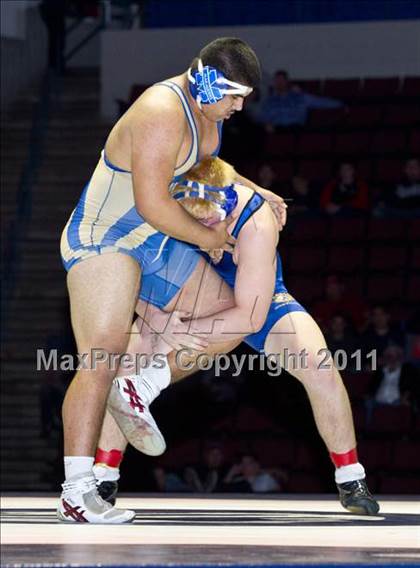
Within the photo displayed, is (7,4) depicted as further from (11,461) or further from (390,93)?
(11,461)

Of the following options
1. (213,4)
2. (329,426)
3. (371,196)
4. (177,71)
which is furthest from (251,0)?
(329,426)

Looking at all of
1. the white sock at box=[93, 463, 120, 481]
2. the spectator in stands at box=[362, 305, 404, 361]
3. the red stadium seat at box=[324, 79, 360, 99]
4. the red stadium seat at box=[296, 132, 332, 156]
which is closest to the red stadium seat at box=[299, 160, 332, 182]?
the red stadium seat at box=[296, 132, 332, 156]

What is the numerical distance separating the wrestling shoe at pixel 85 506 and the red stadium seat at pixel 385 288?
5.76m

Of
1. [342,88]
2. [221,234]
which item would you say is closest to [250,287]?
[221,234]

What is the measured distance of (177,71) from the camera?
11.2m

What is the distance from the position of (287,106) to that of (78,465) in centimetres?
740

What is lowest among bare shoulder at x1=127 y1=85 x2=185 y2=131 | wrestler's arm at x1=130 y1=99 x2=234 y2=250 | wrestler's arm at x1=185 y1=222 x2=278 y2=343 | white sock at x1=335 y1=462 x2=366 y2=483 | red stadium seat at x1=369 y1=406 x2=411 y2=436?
red stadium seat at x1=369 y1=406 x2=411 y2=436

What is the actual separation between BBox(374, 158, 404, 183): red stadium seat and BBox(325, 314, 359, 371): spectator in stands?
6.33 feet

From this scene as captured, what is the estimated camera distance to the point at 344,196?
9391 mm

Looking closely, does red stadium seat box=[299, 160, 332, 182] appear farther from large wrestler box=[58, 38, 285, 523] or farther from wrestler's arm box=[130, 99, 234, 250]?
wrestler's arm box=[130, 99, 234, 250]

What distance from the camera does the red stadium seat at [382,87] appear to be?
10.5 meters

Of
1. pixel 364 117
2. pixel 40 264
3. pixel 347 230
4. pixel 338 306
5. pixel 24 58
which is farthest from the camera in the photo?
pixel 24 58

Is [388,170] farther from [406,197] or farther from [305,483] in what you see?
[305,483]

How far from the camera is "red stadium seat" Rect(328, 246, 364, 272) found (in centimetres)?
916
